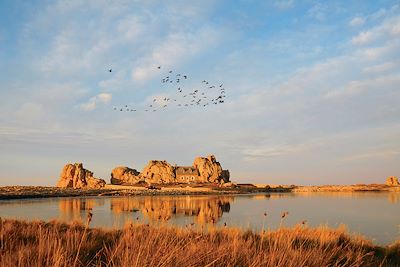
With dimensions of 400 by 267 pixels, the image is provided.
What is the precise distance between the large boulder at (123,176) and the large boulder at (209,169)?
18.6 m

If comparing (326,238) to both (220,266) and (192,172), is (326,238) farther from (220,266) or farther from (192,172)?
(192,172)

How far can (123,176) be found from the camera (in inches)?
4788

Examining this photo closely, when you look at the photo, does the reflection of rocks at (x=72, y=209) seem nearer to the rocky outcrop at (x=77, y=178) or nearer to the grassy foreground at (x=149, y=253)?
the grassy foreground at (x=149, y=253)

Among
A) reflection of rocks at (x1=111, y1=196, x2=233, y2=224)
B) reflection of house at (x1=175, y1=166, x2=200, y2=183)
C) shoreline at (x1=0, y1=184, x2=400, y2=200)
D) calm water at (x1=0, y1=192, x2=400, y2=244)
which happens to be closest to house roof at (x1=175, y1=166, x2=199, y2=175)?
reflection of house at (x1=175, y1=166, x2=200, y2=183)

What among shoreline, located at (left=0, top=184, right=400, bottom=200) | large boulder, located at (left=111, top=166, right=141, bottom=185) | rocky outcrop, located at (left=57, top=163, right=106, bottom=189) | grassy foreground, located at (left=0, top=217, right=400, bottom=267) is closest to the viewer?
grassy foreground, located at (left=0, top=217, right=400, bottom=267)

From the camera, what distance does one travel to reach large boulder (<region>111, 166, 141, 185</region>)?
120m

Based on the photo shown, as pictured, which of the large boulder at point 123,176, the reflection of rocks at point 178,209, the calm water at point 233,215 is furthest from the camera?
the large boulder at point 123,176

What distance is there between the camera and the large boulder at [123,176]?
120m

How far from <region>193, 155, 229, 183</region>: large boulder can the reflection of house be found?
59.1 inches

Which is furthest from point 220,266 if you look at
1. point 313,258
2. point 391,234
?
point 391,234

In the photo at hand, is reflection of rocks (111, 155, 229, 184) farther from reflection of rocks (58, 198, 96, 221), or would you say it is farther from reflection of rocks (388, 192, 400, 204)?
reflection of rocks (58, 198, 96, 221)

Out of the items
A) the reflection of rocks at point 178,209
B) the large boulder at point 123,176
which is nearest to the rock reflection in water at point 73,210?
the reflection of rocks at point 178,209

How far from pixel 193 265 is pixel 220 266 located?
74cm

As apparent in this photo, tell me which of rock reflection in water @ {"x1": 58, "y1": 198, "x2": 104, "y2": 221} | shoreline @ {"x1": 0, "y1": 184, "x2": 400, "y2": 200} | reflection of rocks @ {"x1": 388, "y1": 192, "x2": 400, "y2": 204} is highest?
shoreline @ {"x1": 0, "y1": 184, "x2": 400, "y2": 200}
